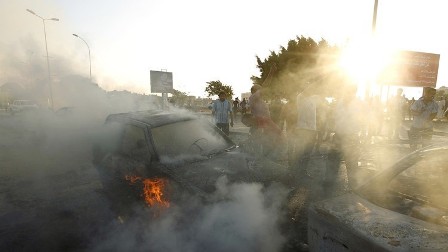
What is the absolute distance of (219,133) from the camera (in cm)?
471

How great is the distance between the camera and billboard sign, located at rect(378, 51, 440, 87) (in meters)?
23.1

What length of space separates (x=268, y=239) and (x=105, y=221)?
221cm

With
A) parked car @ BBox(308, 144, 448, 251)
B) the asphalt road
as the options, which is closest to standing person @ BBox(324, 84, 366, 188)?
the asphalt road

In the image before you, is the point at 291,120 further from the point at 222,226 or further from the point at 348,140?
the point at 222,226

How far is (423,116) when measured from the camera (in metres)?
6.68

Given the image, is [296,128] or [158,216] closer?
[158,216]

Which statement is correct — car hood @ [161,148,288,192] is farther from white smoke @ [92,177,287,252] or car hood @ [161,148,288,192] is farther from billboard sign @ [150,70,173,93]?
billboard sign @ [150,70,173,93]

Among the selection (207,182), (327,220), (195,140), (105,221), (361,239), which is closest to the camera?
(361,239)

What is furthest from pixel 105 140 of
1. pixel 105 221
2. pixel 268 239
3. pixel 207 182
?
pixel 268 239

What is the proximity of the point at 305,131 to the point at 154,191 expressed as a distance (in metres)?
3.14

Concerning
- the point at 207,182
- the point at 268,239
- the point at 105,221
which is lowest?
the point at 105,221

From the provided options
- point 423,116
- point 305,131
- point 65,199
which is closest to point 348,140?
point 305,131

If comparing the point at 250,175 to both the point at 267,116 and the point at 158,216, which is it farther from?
the point at 267,116

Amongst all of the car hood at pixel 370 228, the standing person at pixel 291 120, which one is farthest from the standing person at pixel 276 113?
the car hood at pixel 370 228
